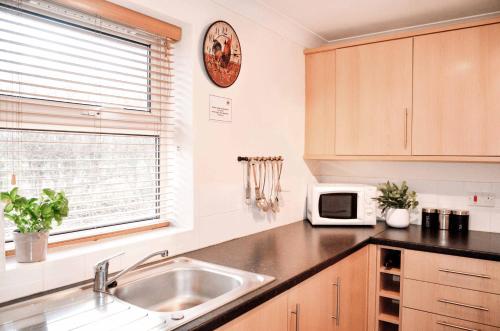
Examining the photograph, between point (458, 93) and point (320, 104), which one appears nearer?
point (458, 93)

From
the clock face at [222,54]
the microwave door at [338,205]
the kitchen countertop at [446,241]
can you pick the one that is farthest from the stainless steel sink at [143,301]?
the microwave door at [338,205]

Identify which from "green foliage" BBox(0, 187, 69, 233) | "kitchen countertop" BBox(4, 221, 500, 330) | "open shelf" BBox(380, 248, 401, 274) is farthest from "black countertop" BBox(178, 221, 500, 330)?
Result: "green foliage" BBox(0, 187, 69, 233)

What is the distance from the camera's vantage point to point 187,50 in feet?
6.19

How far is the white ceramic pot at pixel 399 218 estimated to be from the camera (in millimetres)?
2555

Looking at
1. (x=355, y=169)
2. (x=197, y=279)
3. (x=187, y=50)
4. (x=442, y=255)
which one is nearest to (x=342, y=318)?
(x=442, y=255)

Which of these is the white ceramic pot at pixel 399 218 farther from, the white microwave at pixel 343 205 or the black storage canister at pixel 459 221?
the black storage canister at pixel 459 221

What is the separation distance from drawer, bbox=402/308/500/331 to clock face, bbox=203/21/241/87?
1649 millimetres

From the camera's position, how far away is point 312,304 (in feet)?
5.72

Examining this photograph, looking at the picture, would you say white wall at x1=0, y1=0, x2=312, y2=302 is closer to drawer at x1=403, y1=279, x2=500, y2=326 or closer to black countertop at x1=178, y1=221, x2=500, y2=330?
black countertop at x1=178, y1=221, x2=500, y2=330

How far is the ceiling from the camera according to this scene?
2244 millimetres

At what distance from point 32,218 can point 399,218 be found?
2.12m

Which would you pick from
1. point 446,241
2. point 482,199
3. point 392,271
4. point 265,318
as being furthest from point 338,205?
point 265,318

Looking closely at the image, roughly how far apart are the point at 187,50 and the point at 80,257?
1.05 metres

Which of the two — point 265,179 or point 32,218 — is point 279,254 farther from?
point 32,218
